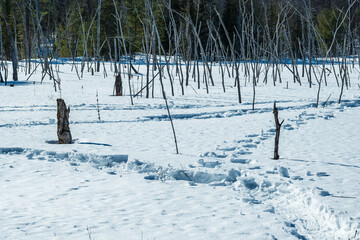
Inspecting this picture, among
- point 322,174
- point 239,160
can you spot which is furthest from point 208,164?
point 322,174

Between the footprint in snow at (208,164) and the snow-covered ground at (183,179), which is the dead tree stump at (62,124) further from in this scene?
the footprint in snow at (208,164)

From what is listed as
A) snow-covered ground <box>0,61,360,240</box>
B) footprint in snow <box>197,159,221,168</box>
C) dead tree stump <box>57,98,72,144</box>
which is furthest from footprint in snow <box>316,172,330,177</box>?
dead tree stump <box>57,98,72,144</box>

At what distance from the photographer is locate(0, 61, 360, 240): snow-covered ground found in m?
2.67

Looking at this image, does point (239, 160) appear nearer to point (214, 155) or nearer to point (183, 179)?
point (214, 155)

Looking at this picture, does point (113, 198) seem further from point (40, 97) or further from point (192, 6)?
point (192, 6)

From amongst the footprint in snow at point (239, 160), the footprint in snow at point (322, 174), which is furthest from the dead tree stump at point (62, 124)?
the footprint in snow at point (322, 174)

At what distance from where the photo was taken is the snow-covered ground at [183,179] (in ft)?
8.77

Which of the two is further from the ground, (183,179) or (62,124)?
(62,124)

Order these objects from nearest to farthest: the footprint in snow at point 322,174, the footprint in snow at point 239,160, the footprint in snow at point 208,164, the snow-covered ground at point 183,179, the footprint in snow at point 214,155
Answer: the snow-covered ground at point 183,179 < the footprint in snow at point 322,174 < the footprint in snow at point 208,164 < the footprint in snow at point 239,160 < the footprint in snow at point 214,155

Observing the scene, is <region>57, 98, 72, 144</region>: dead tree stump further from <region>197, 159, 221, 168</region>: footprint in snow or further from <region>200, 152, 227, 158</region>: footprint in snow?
<region>197, 159, 221, 168</region>: footprint in snow

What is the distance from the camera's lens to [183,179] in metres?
3.85

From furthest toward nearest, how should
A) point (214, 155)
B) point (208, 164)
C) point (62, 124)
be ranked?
1. point (62, 124)
2. point (214, 155)
3. point (208, 164)

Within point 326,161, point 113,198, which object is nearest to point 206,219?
point 113,198

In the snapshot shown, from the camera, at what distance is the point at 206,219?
2.81 m
